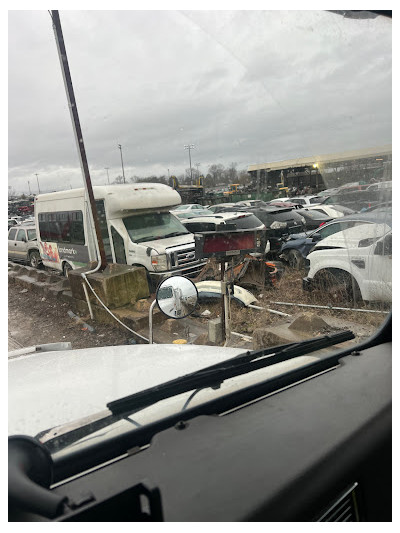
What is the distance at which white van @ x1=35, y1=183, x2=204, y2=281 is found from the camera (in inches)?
83.8

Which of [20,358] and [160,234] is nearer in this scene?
[20,358]

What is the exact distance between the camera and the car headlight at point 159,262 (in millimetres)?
2318

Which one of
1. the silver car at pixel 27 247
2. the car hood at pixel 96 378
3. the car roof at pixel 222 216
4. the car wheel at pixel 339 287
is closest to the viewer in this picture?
the car hood at pixel 96 378

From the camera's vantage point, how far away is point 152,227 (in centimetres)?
252

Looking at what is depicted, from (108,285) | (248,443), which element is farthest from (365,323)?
(108,285)

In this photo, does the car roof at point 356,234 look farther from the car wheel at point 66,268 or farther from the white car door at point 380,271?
the car wheel at point 66,268

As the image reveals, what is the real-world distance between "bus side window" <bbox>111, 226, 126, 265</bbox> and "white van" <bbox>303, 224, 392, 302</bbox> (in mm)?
1119

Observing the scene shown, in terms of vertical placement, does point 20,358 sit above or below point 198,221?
below

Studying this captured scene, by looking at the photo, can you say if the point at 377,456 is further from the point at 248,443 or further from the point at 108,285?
the point at 108,285

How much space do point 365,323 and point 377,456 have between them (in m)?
0.71

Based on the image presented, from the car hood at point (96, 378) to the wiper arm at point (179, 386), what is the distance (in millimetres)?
28

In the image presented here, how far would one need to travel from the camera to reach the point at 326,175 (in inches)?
66.0

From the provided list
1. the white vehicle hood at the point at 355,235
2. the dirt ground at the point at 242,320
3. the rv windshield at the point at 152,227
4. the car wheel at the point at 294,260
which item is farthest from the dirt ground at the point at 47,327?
the white vehicle hood at the point at 355,235

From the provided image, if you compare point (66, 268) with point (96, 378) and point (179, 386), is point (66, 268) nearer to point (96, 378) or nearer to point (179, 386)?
point (96, 378)
